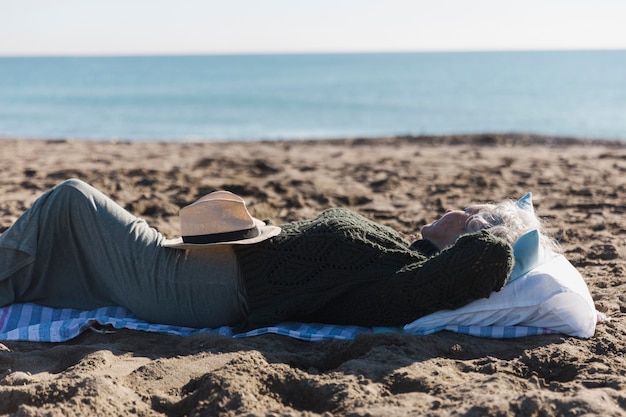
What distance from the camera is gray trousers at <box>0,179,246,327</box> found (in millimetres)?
3535

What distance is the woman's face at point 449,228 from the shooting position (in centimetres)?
358

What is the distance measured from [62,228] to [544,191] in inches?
202

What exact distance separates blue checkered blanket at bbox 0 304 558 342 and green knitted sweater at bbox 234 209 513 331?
64 millimetres

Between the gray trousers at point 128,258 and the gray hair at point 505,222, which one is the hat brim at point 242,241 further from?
the gray hair at point 505,222

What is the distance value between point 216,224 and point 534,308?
159cm

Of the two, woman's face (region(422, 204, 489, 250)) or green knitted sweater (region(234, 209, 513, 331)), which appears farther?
woman's face (region(422, 204, 489, 250))

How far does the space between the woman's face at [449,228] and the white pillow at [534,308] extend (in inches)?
14.1

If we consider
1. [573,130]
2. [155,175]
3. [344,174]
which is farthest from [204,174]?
[573,130]

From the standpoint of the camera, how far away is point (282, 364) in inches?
118

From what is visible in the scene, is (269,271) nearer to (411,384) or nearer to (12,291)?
(411,384)

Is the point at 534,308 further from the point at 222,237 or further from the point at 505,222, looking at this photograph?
the point at 222,237

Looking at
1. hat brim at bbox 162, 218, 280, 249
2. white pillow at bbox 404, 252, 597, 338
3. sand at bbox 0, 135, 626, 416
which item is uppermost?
hat brim at bbox 162, 218, 280, 249

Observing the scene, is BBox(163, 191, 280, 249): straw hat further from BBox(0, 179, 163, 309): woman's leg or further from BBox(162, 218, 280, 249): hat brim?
BBox(0, 179, 163, 309): woman's leg

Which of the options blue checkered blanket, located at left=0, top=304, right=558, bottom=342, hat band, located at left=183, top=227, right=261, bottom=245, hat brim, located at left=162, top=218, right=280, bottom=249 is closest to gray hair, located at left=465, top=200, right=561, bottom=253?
blue checkered blanket, located at left=0, top=304, right=558, bottom=342
